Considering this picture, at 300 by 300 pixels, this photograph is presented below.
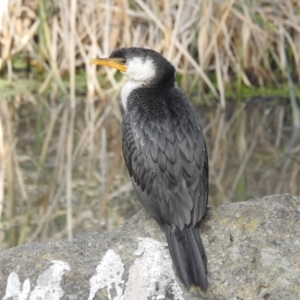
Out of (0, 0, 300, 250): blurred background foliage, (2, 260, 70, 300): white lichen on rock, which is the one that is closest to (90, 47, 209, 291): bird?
(2, 260, 70, 300): white lichen on rock

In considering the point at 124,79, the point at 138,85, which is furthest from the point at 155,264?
the point at 124,79

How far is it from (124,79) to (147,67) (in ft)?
13.4

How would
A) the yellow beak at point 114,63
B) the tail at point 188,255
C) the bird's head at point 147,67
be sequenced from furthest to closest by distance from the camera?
the yellow beak at point 114,63 → the bird's head at point 147,67 → the tail at point 188,255

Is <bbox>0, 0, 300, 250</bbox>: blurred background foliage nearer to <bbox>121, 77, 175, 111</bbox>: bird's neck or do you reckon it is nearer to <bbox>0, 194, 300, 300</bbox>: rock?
<bbox>121, 77, 175, 111</bbox>: bird's neck

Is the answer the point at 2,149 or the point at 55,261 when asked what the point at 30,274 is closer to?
the point at 55,261

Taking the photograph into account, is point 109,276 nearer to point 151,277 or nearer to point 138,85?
point 151,277

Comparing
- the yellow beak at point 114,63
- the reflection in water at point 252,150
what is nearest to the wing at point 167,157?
the yellow beak at point 114,63

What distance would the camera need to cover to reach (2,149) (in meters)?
6.71

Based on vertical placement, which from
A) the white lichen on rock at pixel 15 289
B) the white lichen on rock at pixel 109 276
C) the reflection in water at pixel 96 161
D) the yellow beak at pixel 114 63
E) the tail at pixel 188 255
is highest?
the yellow beak at pixel 114 63

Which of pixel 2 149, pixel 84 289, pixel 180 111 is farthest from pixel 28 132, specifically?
pixel 84 289

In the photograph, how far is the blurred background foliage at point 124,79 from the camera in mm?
6551

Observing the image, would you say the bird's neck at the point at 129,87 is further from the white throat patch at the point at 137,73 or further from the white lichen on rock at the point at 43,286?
→ the white lichen on rock at the point at 43,286

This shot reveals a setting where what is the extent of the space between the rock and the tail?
1.7 inches

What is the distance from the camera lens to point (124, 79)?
8.19m
